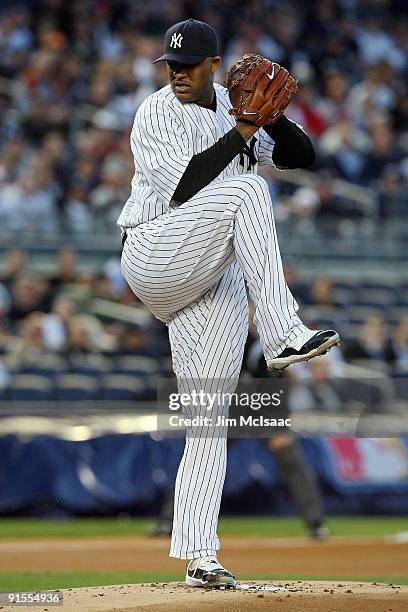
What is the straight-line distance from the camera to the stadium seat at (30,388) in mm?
11789

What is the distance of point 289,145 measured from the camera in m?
5.42

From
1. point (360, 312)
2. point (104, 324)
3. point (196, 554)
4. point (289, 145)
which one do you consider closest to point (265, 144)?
point (289, 145)

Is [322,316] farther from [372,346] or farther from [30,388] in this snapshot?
[30,388]

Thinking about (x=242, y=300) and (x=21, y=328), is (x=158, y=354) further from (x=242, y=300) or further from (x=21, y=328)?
(x=242, y=300)

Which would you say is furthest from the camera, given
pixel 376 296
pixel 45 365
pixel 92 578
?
pixel 376 296

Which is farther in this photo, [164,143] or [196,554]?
[196,554]

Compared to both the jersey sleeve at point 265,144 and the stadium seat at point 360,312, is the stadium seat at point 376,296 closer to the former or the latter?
the stadium seat at point 360,312

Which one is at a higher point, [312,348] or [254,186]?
[254,186]

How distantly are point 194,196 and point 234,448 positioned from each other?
684 centimetres

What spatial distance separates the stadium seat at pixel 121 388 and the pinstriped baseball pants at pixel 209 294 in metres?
6.76

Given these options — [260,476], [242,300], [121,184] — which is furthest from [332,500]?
[242,300]

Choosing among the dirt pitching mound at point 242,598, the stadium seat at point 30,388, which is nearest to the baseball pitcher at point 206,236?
the dirt pitching mound at point 242,598

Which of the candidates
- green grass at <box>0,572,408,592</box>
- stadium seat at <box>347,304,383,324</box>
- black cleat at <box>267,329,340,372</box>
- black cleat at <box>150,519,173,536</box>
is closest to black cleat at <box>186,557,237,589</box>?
black cleat at <box>267,329,340,372</box>

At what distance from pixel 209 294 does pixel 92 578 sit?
2.75 m
